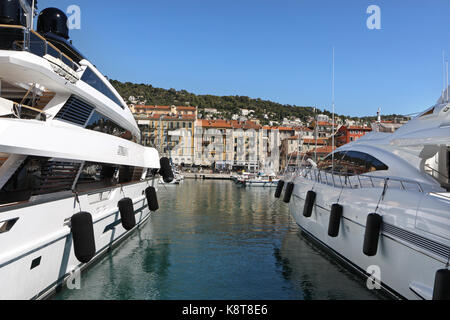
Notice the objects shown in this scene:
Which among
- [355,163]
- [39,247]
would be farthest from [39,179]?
[355,163]

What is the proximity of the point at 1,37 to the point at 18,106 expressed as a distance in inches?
59.0

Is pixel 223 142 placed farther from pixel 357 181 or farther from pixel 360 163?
pixel 357 181

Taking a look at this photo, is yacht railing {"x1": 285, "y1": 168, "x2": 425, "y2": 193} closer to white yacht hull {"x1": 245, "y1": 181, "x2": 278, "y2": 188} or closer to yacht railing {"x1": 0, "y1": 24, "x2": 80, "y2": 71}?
yacht railing {"x1": 0, "y1": 24, "x2": 80, "y2": 71}

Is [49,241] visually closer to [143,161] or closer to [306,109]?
[143,161]

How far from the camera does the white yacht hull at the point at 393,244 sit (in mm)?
5984

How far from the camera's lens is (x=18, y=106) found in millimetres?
5863

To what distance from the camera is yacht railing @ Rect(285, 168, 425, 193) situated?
783cm

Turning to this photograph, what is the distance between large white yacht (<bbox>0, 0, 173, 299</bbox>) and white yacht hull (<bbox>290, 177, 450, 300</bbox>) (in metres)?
6.15

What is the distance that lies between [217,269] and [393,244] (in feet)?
15.0

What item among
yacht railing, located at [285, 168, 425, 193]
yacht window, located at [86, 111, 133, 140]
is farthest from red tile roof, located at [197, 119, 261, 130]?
yacht window, located at [86, 111, 133, 140]

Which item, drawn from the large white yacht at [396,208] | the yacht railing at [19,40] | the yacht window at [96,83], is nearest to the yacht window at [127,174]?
the yacht window at [96,83]

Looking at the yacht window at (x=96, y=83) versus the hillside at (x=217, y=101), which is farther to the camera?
the hillside at (x=217, y=101)

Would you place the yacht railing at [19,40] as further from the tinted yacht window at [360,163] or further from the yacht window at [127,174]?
the tinted yacht window at [360,163]

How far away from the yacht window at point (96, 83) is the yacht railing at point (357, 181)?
7.74m
